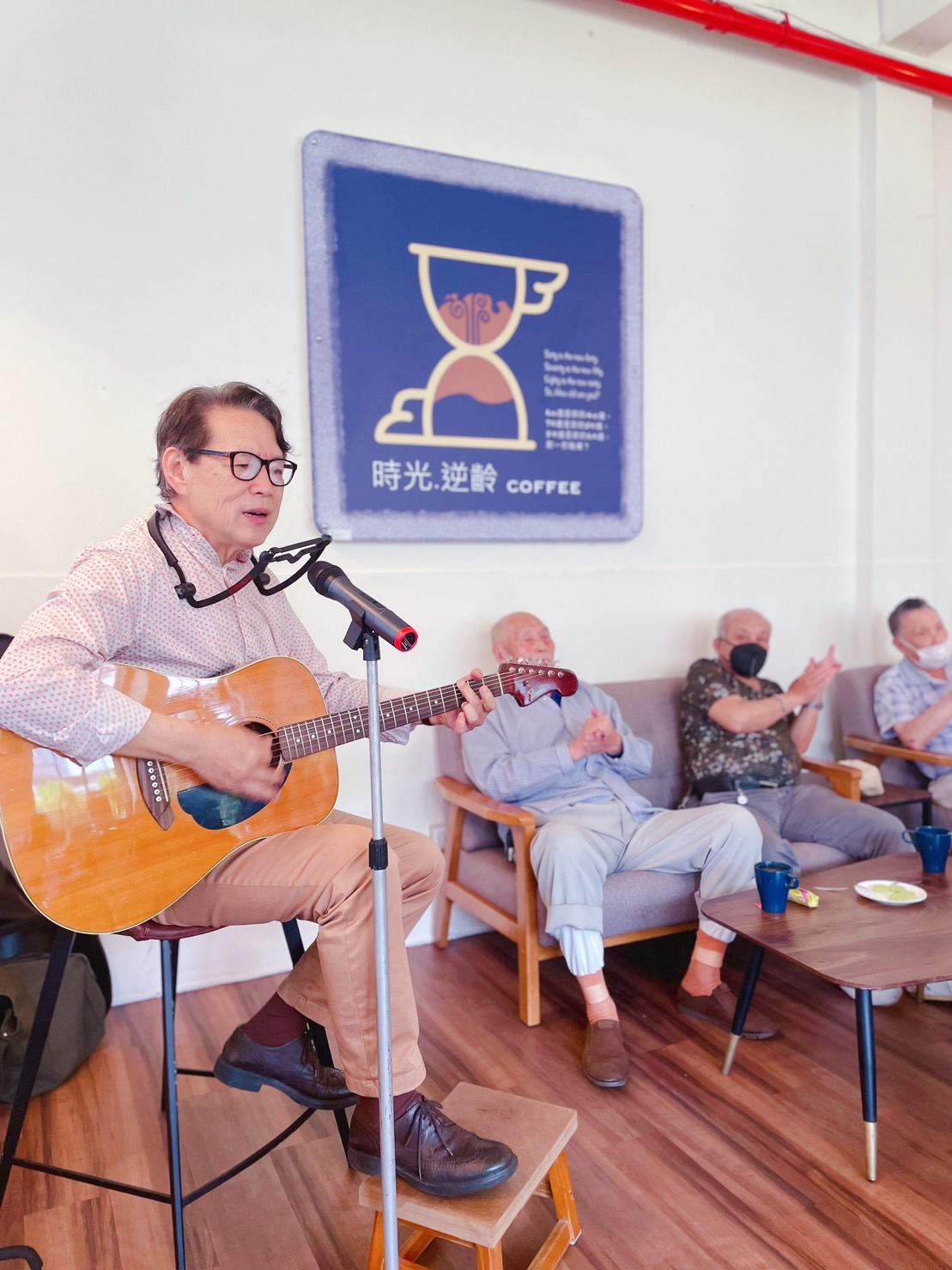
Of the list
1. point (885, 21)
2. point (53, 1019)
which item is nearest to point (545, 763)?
point (53, 1019)

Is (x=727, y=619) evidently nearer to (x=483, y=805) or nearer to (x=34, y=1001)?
(x=483, y=805)

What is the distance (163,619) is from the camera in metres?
1.77

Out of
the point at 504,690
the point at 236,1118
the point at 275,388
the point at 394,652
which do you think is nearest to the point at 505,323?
the point at 275,388

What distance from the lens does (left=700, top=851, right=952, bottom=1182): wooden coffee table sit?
183 cm

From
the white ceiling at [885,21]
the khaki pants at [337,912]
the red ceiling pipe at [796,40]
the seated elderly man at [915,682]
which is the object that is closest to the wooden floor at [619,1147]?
the khaki pants at [337,912]

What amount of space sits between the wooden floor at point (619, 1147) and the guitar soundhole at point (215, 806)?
81cm

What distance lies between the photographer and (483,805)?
272cm

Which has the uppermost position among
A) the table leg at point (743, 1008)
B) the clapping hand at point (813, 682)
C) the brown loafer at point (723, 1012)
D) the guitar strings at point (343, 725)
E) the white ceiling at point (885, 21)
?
the white ceiling at point (885, 21)

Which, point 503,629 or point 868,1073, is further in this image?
point 503,629

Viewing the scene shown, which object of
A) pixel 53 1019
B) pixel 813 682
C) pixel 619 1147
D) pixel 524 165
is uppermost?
pixel 524 165

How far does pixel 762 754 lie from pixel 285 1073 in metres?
1.76

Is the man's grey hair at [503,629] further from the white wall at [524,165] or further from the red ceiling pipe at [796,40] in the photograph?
the red ceiling pipe at [796,40]

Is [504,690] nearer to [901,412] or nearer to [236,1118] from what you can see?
[236,1118]

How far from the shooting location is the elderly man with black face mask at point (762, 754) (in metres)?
2.88
